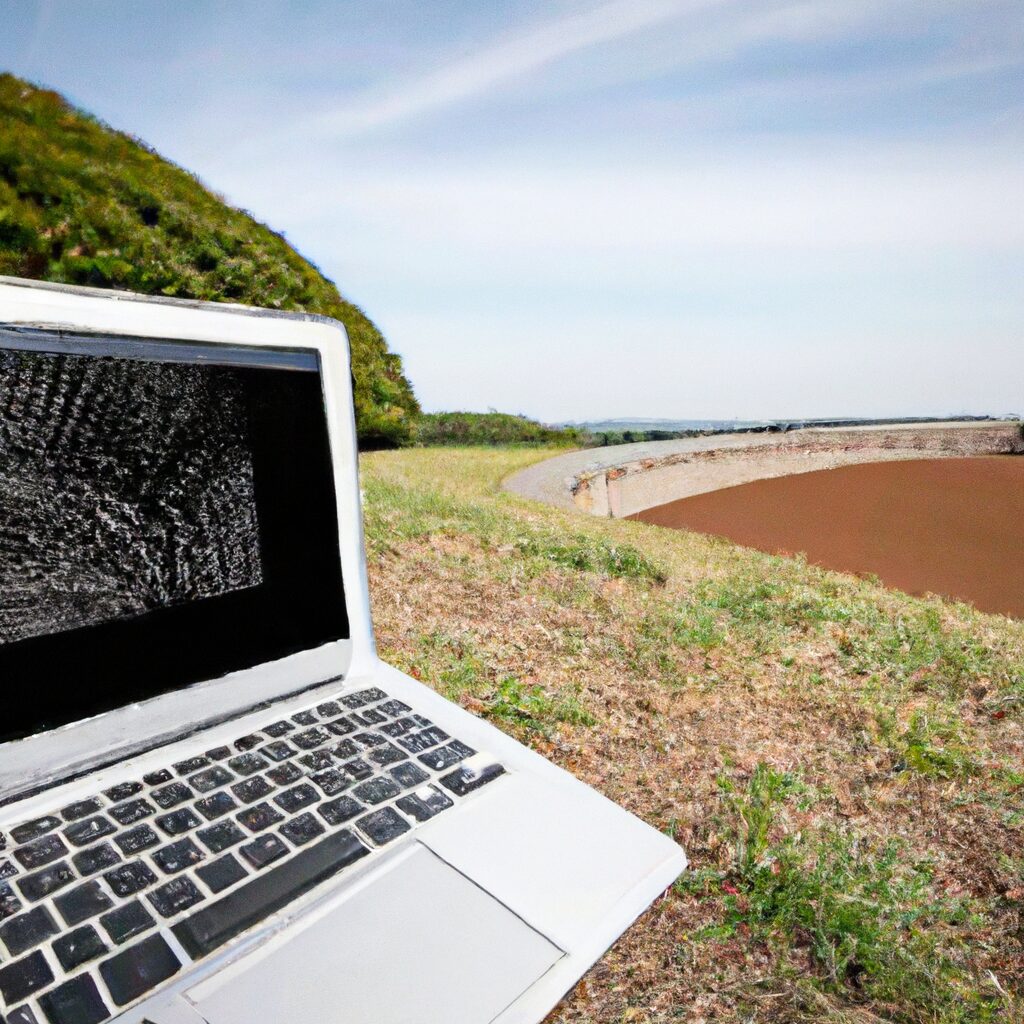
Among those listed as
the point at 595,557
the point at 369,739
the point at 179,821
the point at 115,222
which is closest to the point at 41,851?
the point at 179,821

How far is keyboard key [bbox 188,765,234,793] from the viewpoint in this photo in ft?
3.65

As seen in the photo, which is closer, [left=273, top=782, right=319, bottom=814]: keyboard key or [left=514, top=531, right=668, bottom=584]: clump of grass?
[left=273, top=782, right=319, bottom=814]: keyboard key

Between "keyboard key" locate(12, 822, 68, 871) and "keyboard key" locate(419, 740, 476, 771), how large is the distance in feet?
1.80

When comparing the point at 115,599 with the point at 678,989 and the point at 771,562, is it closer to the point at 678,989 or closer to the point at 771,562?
the point at 678,989

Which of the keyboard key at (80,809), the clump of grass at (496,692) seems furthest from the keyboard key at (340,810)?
the clump of grass at (496,692)

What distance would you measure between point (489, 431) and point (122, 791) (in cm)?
1474

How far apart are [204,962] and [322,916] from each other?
15 cm

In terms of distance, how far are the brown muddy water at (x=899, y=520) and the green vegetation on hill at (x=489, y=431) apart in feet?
12.7

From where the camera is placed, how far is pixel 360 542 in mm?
1426

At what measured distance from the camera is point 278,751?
1211 millimetres

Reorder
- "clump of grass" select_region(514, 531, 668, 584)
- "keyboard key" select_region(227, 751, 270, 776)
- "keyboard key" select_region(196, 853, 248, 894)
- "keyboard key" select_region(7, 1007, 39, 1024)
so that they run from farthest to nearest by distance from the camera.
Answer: "clump of grass" select_region(514, 531, 668, 584), "keyboard key" select_region(227, 751, 270, 776), "keyboard key" select_region(196, 853, 248, 894), "keyboard key" select_region(7, 1007, 39, 1024)

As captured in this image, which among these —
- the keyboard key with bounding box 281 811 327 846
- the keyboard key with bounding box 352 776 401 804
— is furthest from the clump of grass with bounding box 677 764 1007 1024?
the keyboard key with bounding box 281 811 327 846

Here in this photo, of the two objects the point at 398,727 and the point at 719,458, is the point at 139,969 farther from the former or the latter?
the point at 719,458

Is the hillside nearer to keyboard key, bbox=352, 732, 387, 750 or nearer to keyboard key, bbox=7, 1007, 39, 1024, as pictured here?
keyboard key, bbox=352, 732, 387, 750
